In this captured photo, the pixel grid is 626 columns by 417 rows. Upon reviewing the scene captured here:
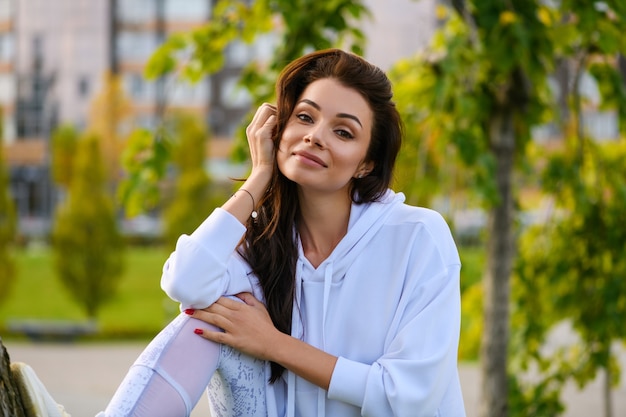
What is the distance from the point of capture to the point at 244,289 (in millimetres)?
1671

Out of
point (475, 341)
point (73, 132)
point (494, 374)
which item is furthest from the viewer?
point (73, 132)

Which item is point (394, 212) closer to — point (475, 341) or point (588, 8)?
point (588, 8)

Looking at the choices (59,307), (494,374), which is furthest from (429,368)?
(59,307)

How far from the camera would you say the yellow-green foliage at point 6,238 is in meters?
11.8

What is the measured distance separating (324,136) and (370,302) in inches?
11.2

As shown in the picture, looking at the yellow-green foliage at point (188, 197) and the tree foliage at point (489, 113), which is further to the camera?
the yellow-green foliage at point (188, 197)

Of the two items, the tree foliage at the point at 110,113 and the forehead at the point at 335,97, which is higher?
the forehead at the point at 335,97

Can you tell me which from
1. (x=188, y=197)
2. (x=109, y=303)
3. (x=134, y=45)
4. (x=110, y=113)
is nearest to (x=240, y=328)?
(x=109, y=303)

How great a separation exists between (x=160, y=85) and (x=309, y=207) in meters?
23.4

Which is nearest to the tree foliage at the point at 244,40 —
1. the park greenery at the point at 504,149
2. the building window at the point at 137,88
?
the park greenery at the point at 504,149

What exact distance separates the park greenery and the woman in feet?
4.40

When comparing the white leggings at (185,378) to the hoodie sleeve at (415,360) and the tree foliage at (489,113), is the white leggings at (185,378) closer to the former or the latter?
the hoodie sleeve at (415,360)

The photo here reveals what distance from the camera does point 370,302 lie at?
5.44ft

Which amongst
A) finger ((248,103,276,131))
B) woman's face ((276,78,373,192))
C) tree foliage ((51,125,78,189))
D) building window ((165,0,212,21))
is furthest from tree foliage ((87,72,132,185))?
woman's face ((276,78,373,192))
